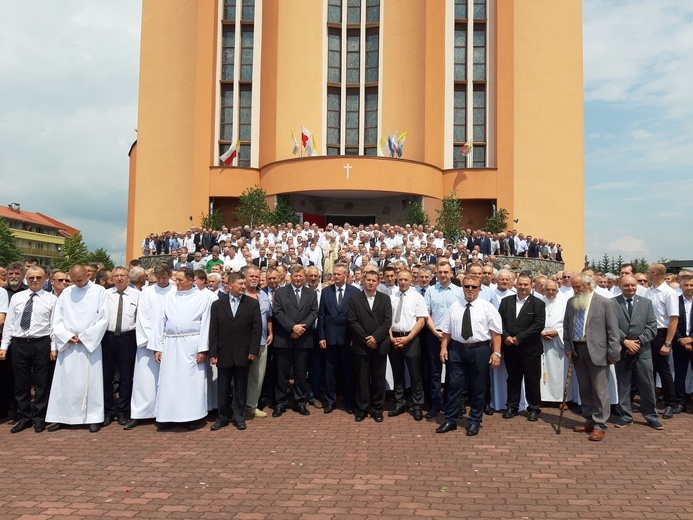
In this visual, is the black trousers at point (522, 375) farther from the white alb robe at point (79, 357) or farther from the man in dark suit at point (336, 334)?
the white alb robe at point (79, 357)

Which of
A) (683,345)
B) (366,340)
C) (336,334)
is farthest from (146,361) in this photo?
(683,345)

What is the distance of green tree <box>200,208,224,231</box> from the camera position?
1185 inches

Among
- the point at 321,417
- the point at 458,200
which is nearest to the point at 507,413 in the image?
the point at 321,417

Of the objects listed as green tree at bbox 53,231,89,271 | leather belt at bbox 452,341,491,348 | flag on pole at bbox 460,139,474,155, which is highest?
flag on pole at bbox 460,139,474,155

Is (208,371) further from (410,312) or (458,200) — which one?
(458,200)

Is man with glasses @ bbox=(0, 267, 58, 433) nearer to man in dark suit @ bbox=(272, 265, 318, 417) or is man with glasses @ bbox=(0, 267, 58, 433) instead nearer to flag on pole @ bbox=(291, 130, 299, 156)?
man in dark suit @ bbox=(272, 265, 318, 417)

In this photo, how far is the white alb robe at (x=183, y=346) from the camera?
24.4 feet

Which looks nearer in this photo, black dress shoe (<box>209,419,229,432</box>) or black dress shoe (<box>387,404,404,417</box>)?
black dress shoe (<box>209,419,229,432</box>)

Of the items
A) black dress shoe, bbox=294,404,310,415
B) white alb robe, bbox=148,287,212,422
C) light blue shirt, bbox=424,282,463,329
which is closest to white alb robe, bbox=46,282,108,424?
white alb robe, bbox=148,287,212,422

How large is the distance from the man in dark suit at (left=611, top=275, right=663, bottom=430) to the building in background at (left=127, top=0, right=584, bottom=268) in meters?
22.9

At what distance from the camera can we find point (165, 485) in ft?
17.2

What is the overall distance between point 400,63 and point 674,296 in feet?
88.8

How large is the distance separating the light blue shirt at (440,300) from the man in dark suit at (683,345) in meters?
3.21

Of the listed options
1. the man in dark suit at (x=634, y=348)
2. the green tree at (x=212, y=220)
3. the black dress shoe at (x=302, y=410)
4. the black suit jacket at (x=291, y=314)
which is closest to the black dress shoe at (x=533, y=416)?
the man in dark suit at (x=634, y=348)
